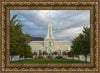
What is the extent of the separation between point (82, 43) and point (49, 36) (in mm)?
1714

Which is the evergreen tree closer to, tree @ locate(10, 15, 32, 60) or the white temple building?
tree @ locate(10, 15, 32, 60)

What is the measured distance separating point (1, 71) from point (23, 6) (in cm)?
327

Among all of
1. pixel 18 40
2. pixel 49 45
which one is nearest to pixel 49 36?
pixel 49 45

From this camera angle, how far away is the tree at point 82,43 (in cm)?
642

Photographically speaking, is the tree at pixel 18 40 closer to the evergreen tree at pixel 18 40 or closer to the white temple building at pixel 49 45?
the evergreen tree at pixel 18 40

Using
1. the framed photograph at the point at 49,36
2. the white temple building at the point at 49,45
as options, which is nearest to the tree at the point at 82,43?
the framed photograph at the point at 49,36

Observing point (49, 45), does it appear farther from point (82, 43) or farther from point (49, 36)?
point (82, 43)

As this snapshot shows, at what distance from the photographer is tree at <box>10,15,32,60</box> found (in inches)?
254

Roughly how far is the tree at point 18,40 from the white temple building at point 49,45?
0.32 meters

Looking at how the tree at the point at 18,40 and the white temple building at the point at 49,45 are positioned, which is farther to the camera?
the white temple building at the point at 49,45

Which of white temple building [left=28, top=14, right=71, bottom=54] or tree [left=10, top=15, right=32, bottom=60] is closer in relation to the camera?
tree [left=10, top=15, right=32, bottom=60]

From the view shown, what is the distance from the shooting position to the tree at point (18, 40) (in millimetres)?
6461

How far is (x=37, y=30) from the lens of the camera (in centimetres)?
667

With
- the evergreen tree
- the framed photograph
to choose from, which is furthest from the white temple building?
the evergreen tree
